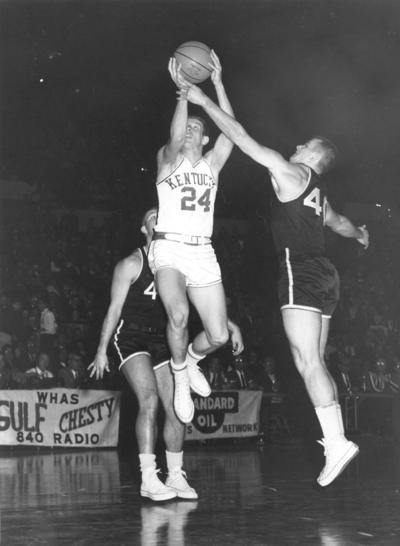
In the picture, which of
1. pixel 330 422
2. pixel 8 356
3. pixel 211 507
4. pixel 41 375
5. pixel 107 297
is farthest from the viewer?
pixel 107 297

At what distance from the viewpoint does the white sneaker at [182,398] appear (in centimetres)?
737

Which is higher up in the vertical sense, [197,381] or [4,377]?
[4,377]

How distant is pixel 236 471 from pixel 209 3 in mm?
10935

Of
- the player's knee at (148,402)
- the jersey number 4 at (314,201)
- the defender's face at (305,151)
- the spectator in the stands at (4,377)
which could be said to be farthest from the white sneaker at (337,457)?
the spectator in the stands at (4,377)

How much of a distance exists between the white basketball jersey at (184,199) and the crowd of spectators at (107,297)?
7106 millimetres

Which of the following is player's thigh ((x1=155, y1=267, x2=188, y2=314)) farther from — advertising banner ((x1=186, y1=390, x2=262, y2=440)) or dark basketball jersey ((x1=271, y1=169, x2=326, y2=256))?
Result: advertising banner ((x1=186, y1=390, x2=262, y2=440))

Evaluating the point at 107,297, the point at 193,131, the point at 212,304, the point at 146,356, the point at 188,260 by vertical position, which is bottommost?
the point at 146,356

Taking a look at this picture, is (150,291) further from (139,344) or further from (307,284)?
(307,284)

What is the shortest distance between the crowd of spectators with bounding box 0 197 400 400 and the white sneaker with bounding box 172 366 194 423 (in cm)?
697

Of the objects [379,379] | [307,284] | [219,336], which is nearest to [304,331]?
[307,284]

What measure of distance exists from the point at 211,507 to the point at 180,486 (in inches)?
30.9

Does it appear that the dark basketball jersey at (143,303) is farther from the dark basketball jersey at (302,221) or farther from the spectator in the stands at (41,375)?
the spectator in the stands at (41,375)

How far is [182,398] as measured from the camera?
7398 millimetres

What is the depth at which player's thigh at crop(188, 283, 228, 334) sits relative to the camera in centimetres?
761
